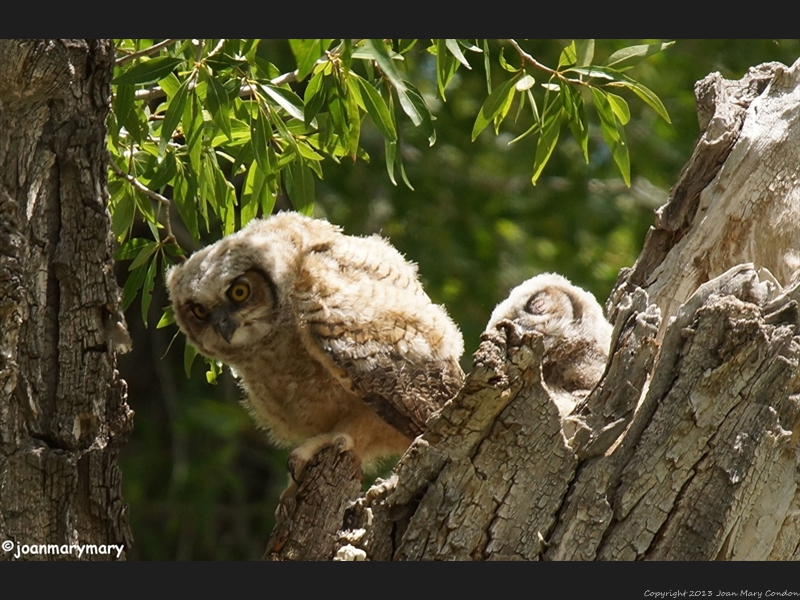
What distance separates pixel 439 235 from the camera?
630 centimetres

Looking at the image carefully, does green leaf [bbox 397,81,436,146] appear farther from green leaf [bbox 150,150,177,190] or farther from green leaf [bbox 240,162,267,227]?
green leaf [bbox 150,150,177,190]

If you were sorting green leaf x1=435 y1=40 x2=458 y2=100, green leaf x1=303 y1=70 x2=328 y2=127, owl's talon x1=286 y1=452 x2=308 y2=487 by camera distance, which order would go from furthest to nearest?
1. owl's talon x1=286 y1=452 x2=308 y2=487
2. green leaf x1=435 y1=40 x2=458 y2=100
3. green leaf x1=303 y1=70 x2=328 y2=127

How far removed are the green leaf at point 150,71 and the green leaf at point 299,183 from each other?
1.64ft

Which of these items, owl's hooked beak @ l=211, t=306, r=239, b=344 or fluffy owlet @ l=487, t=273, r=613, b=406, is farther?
owl's hooked beak @ l=211, t=306, r=239, b=344

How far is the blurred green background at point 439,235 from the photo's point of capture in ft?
20.4

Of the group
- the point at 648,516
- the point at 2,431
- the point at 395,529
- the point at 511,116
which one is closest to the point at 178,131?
the point at 2,431

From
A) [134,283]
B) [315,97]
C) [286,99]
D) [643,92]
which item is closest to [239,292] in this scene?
[134,283]

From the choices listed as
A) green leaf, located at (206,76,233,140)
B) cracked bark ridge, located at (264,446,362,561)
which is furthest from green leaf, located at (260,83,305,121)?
cracked bark ridge, located at (264,446,362,561)

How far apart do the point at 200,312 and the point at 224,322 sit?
5.0 inches

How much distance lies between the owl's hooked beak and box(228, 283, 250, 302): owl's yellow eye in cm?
5

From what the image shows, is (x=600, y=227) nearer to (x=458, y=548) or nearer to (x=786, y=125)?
(x=786, y=125)

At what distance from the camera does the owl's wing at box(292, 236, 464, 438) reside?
2.97 meters

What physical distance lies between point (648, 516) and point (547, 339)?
36.0 inches

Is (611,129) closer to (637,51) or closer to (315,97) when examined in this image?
(637,51)
